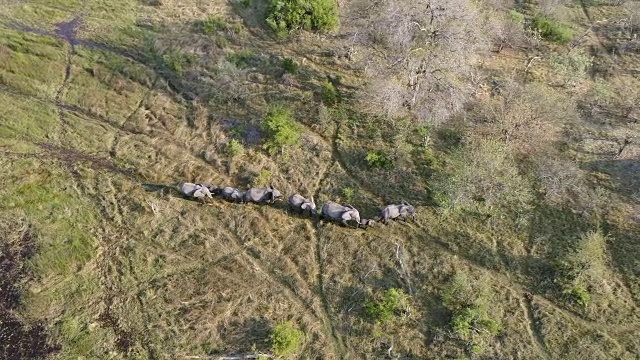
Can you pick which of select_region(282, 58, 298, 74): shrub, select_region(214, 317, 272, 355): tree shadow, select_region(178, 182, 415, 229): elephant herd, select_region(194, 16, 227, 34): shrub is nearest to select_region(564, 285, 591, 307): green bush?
select_region(178, 182, 415, 229): elephant herd

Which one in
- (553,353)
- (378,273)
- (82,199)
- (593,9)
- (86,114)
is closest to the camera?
(553,353)

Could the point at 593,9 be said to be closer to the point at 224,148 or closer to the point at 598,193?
the point at 598,193

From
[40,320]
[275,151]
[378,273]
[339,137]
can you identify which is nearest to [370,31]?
[339,137]

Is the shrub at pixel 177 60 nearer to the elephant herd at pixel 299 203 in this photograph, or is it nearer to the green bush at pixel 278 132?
the green bush at pixel 278 132

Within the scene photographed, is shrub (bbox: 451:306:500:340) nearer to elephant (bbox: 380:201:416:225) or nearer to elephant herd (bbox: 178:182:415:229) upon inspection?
elephant (bbox: 380:201:416:225)

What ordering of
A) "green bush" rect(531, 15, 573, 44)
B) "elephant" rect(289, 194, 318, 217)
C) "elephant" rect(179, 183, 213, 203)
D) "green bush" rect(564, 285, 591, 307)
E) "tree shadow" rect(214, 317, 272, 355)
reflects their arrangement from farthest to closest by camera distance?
"green bush" rect(531, 15, 573, 44), "elephant" rect(179, 183, 213, 203), "elephant" rect(289, 194, 318, 217), "green bush" rect(564, 285, 591, 307), "tree shadow" rect(214, 317, 272, 355)

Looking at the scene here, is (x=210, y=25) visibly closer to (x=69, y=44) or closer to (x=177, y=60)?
(x=177, y=60)
